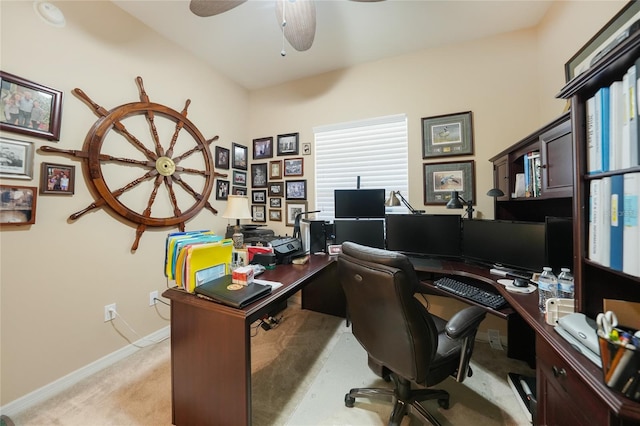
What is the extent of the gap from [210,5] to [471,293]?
2468 mm

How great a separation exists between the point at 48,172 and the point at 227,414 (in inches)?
73.9

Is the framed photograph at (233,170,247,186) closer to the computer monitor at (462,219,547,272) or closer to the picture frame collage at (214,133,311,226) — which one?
the picture frame collage at (214,133,311,226)

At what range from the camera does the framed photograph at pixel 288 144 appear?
2.89 metres

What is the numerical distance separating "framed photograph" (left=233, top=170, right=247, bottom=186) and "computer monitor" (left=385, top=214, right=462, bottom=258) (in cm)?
195

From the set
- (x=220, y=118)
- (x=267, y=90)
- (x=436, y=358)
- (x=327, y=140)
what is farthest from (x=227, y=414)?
(x=267, y=90)

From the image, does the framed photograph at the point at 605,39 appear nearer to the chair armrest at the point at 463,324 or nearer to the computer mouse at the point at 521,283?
the computer mouse at the point at 521,283

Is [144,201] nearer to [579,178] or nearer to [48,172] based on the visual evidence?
[48,172]

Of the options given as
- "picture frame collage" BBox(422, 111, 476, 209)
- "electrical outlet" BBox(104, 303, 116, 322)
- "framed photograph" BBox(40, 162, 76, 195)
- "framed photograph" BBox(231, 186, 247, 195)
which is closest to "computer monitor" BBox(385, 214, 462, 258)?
"picture frame collage" BBox(422, 111, 476, 209)

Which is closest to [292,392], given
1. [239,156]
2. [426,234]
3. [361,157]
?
[426,234]

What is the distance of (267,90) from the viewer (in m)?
3.05

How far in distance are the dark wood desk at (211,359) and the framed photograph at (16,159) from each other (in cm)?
124

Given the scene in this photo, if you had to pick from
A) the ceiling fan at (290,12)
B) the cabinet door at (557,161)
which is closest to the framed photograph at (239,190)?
the ceiling fan at (290,12)

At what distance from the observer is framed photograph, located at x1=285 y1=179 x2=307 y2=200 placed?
2863 millimetres

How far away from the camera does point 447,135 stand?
2248 millimetres
